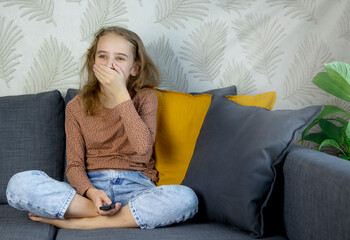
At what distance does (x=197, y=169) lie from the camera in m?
1.39

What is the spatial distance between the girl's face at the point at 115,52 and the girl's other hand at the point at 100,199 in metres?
0.52

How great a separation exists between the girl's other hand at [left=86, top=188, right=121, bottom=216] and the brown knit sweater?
12 centimetres

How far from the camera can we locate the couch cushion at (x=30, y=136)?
160 centimetres

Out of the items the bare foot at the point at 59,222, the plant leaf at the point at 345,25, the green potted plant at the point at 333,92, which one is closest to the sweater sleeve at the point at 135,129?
the bare foot at the point at 59,222

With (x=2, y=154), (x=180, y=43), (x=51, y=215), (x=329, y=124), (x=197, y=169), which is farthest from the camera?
(x=180, y=43)

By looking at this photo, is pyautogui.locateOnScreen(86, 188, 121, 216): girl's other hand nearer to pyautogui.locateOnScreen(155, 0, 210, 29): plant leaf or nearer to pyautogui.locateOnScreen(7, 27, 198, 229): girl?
pyautogui.locateOnScreen(7, 27, 198, 229): girl

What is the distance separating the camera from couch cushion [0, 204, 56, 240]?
47.1 inches

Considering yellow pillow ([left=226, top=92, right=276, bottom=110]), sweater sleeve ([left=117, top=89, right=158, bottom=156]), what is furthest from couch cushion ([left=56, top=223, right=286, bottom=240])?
yellow pillow ([left=226, top=92, right=276, bottom=110])

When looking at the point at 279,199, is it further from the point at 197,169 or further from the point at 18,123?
the point at 18,123

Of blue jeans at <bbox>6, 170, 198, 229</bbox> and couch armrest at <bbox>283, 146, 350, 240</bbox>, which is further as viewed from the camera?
blue jeans at <bbox>6, 170, 198, 229</bbox>

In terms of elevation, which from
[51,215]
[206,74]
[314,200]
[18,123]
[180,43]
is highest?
[180,43]

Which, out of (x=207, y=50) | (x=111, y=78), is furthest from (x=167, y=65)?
(x=111, y=78)

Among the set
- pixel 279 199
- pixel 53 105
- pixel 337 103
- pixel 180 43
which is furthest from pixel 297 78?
pixel 53 105

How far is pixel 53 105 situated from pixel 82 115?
0.57 ft
